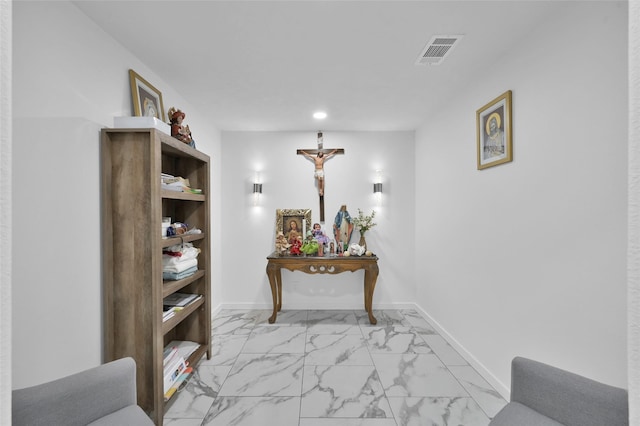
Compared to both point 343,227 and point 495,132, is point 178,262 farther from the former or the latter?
point 495,132

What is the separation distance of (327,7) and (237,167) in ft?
8.55

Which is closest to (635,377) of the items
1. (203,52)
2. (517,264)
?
(517,264)

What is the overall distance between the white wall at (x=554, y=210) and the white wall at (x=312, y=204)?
1.28 meters

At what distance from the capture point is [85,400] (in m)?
1.11

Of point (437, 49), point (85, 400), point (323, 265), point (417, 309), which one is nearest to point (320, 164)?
point (323, 265)

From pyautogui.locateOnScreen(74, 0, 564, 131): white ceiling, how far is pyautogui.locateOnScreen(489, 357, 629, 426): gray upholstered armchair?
1.89m

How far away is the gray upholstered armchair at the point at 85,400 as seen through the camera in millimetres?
1009

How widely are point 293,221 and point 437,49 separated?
100 inches

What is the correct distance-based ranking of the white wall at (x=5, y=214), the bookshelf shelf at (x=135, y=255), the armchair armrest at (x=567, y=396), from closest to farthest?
the white wall at (x=5, y=214), the armchair armrest at (x=567, y=396), the bookshelf shelf at (x=135, y=255)

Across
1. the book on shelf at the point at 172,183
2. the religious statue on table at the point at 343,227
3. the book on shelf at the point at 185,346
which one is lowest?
the book on shelf at the point at 185,346

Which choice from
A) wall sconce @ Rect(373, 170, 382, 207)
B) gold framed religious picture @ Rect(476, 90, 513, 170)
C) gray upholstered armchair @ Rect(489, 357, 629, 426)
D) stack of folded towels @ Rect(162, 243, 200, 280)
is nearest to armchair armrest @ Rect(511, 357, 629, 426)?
gray upholstered armchair @ Rect(489, 357, 629, 426)

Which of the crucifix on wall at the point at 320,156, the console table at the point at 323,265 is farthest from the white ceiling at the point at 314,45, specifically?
the console table at the point at 323,265

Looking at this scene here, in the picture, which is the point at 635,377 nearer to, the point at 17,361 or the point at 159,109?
the point at 17,361

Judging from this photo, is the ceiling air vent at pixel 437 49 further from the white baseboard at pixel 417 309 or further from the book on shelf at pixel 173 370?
the book on shelf at pixel 173 370
